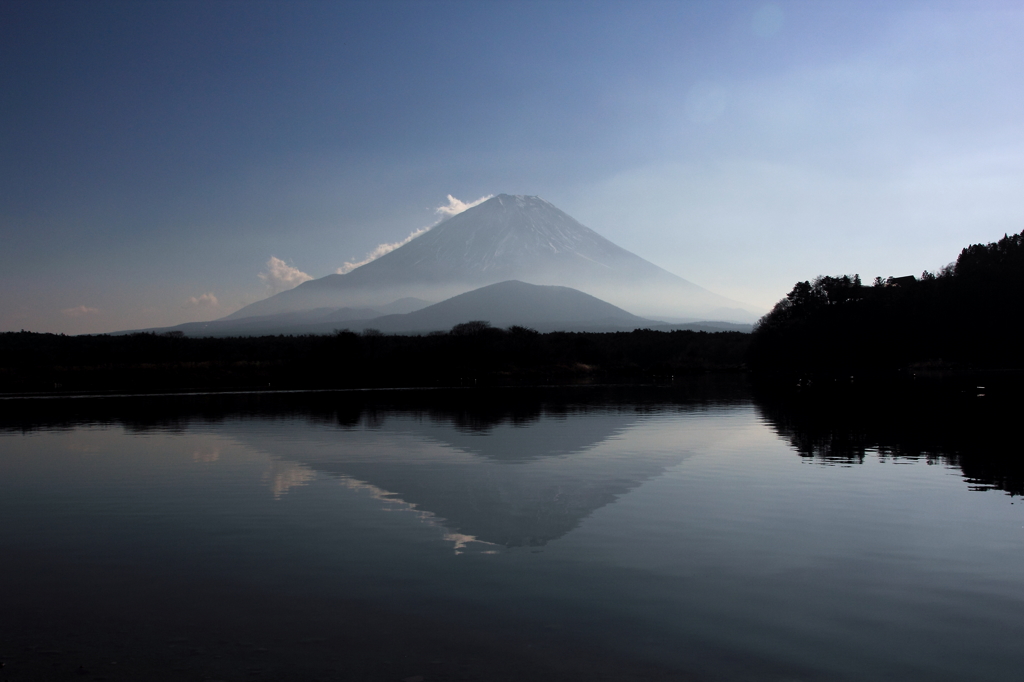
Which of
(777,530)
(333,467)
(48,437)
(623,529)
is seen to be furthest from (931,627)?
(48,437)

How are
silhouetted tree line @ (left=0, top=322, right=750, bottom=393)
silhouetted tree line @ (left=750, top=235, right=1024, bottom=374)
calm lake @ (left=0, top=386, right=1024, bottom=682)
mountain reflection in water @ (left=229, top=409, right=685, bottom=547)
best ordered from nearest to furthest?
1. calm lake @ (left=0, top=386, right=1024, bottom=682)
2. mountain reflection in water @ (left=229, top=409, right=685, bottom=547)
3. silhouetted tree line @ (left=0, top=322, right=750, bottom=393)
4. silhouetted tree line @ (left=750, top=235, right=1024, bottom=374)

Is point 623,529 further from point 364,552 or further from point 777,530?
point 364,552

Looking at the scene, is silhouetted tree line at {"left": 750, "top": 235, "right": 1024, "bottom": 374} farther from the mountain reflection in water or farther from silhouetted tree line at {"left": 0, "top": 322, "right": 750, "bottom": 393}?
the mountain reflection in water

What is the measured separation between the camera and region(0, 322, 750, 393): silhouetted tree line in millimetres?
64375

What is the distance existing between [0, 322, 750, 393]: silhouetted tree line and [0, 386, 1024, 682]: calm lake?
153 feet

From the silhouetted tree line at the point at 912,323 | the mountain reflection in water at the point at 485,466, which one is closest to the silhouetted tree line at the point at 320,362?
the silhouetted tree line at the point at 912,323

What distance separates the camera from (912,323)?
10075cm

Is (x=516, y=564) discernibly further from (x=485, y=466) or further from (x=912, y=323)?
(x=912, y=323)

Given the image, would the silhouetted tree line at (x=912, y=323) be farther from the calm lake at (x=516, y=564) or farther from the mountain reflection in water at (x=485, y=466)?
the calm lake at (x=516, y=564)

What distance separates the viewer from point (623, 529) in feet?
34.3

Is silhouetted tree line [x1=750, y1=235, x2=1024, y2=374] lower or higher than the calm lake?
higher

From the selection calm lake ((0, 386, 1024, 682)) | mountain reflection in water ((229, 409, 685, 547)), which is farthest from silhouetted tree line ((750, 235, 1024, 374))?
calm lake ((0, 386, 1024, 682))

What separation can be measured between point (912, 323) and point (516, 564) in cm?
10591

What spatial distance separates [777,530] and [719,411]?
2250 cm
